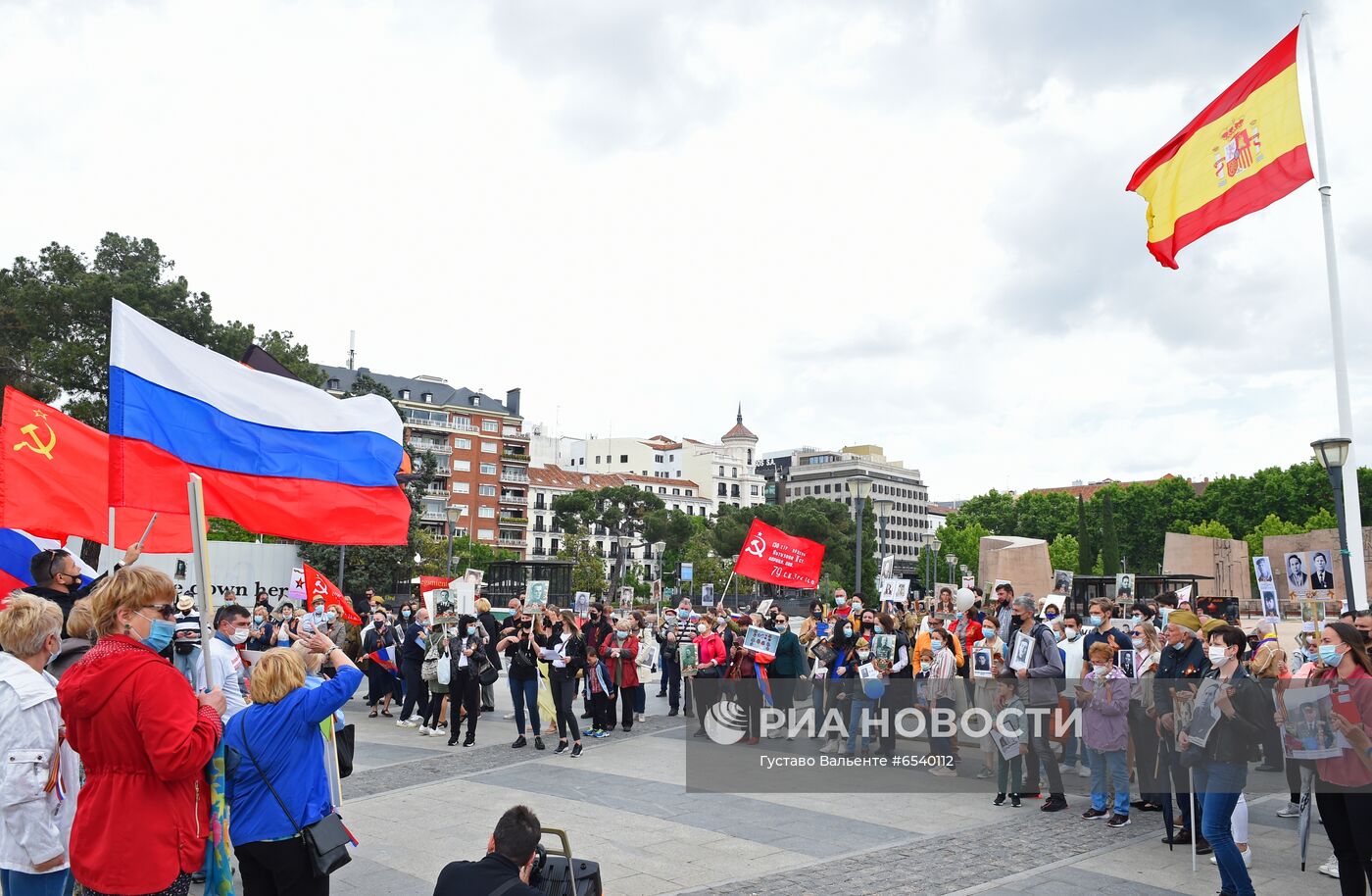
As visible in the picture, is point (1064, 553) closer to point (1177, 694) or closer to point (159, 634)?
point (1177, 694)

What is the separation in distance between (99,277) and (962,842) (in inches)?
1511

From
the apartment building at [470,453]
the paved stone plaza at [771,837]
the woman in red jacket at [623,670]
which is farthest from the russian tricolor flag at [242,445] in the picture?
the apartment building at [470,453]

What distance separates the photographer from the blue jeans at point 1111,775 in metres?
9.76

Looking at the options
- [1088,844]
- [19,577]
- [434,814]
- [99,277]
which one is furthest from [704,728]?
[99,277]

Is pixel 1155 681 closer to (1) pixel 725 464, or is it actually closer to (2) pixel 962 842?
(2) pixel 962 842

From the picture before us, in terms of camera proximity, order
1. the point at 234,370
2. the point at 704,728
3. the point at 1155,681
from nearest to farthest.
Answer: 1. the point at 234,370
2. the point at 1155,681
3. the point at 704,728

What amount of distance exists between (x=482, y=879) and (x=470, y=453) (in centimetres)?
10635

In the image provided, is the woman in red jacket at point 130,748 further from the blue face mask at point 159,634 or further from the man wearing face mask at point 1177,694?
the man wearing face mask at point 1177,694

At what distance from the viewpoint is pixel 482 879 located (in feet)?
13.6

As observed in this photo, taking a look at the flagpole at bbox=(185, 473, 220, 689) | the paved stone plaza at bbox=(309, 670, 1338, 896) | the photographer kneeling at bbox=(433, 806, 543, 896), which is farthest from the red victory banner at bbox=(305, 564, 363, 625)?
the photographer kneeling at bbox=(433, 806, 543, 896)

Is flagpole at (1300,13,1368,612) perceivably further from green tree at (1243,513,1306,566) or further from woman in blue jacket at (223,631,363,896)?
green tree at (1243,513,1306,566)

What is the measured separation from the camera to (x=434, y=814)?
1002cm

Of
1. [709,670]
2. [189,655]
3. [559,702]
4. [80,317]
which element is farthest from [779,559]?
[80,317]

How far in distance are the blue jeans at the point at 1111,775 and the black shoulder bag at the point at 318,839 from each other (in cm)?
761
